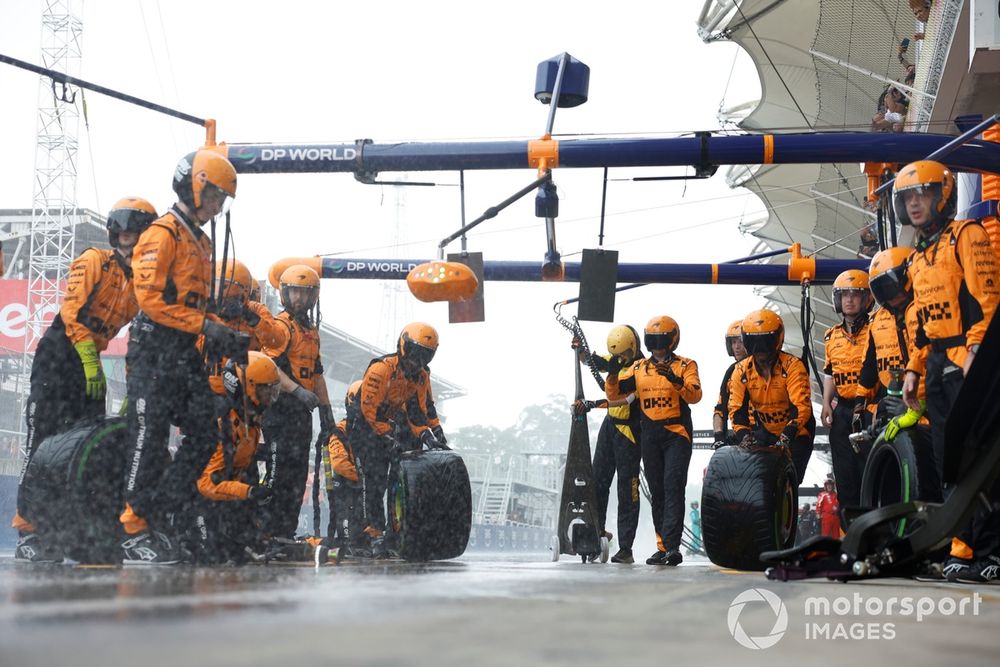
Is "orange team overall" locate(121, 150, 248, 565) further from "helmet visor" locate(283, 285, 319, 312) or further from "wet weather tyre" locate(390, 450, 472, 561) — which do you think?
"helmet visor" locate(283, 285, 319, 312)

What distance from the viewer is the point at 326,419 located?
7785 millimetres

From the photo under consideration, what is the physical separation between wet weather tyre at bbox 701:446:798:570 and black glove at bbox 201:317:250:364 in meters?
2.32

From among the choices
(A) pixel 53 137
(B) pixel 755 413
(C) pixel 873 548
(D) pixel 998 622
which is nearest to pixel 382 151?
(B) pixel 755 413

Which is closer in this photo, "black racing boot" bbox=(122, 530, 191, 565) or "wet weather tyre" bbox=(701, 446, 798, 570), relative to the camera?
"black racing boot" bbox=(122, 530, 191, 565)

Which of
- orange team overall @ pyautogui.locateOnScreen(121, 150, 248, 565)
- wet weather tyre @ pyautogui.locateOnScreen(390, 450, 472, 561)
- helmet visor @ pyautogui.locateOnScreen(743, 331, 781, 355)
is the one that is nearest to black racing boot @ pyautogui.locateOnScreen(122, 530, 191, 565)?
orange team overall @ pyautogui.locateOnScreen(121, 150, 248, 565)

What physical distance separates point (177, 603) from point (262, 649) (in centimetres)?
72

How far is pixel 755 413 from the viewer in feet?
24.6

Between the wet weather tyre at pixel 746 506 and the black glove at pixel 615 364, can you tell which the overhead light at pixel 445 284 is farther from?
the black glove at pixel 615 364

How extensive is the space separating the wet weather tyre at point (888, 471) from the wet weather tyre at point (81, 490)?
3.30 meters

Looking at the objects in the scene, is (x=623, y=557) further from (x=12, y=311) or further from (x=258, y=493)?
(x=12, y=311)

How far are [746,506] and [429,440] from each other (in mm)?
3017

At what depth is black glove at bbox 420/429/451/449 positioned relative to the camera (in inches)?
301

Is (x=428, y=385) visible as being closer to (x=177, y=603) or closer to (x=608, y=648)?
(x=177, y=603)

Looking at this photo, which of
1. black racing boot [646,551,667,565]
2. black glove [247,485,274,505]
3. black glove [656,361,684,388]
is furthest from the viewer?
black glove [656,361,684,388]
